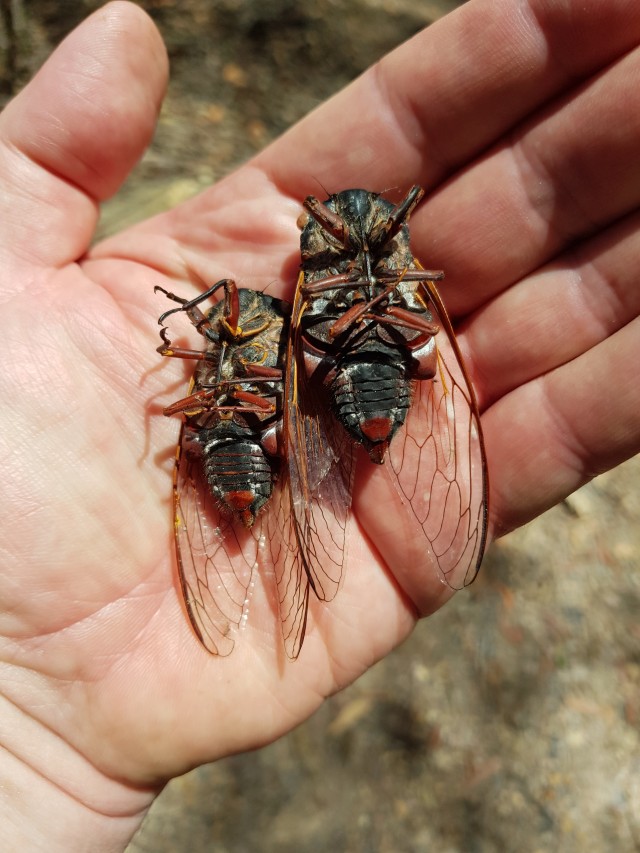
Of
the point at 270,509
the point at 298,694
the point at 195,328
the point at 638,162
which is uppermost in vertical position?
the point at 195,328

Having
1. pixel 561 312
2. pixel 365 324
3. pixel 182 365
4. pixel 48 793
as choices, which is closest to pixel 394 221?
pixel 365 324

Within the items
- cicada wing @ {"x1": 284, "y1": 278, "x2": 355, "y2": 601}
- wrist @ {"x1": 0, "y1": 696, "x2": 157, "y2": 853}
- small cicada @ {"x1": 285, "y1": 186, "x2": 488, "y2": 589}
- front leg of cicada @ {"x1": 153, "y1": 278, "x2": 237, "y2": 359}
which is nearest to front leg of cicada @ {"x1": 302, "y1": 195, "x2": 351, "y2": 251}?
small cicada @ {"x1": 285, "y1": 186, "x2": 488, "y2": 589}

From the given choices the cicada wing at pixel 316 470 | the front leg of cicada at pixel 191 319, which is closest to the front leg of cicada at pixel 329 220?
the cicada wing at pixel 316 470

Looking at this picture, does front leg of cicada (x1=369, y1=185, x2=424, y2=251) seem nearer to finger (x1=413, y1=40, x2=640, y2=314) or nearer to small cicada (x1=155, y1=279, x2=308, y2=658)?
finger (x1=413, y1=40, x2=640, y2=314)

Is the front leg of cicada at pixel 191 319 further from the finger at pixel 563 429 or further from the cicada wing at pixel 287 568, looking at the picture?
the finger at pixel 563 429

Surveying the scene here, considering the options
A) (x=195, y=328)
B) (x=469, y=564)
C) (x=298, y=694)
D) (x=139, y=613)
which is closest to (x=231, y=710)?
(x=298, y=694)

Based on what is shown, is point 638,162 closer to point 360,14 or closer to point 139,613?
point 139,613

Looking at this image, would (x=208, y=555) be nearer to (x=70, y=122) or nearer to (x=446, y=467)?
(x=446, y=467)
